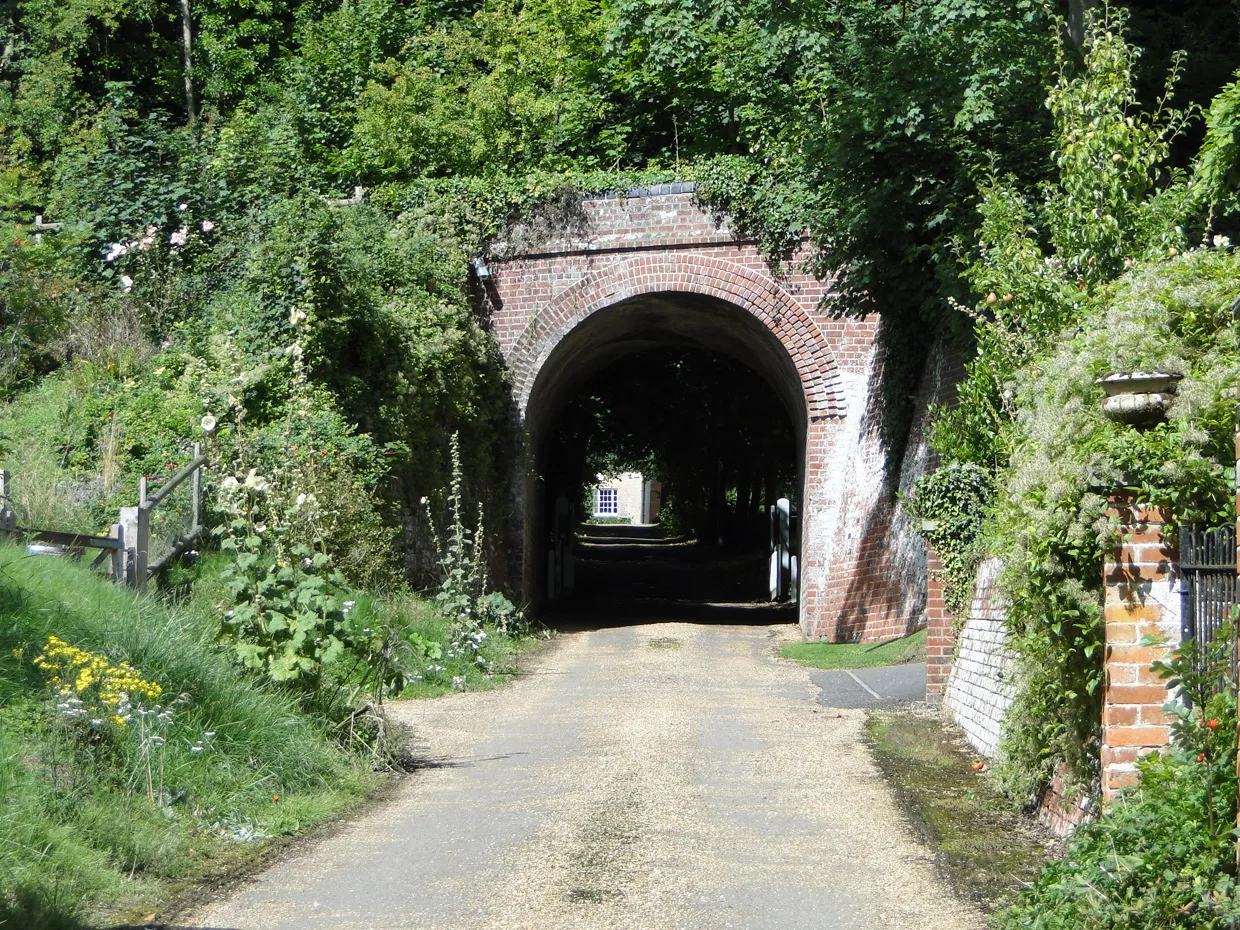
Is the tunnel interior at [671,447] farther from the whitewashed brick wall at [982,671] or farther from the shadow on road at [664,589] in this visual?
the whitewashed brick wall at [982,671]

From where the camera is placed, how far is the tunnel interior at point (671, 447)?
739 inches

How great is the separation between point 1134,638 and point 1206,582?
462mm

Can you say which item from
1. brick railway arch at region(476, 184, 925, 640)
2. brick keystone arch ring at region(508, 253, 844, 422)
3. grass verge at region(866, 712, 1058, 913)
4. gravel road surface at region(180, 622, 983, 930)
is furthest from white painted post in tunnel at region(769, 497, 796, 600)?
grass verge at region(866, 712, 1058, 913)

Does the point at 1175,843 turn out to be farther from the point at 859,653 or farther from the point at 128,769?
the point at 859,653

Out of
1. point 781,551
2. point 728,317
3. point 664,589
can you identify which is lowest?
point 664,589

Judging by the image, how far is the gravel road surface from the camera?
5.02 meters

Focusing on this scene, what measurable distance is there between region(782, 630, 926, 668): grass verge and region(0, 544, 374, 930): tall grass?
23.3 feet

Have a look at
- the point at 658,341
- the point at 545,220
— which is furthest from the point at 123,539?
the point at 658,341

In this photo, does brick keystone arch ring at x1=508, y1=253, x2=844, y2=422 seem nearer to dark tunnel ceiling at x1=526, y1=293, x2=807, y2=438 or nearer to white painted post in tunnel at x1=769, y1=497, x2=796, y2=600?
dark tunnel ceiling at x1=526, y1=293, x2=807, y2=438

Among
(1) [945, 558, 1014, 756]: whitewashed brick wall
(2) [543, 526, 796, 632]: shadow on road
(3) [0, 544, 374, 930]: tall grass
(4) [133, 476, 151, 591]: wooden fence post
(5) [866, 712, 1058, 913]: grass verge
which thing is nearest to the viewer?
(3) [0, 544, 374, 930]: tall grass

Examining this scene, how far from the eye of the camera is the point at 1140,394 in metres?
5.27

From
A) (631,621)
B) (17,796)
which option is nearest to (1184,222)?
(17,796)

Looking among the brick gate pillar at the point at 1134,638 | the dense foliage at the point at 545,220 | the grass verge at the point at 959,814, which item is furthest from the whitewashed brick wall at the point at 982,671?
the brick gate pillar at the point at 1134,638

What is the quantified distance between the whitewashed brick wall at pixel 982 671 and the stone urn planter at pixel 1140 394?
2.05 m
